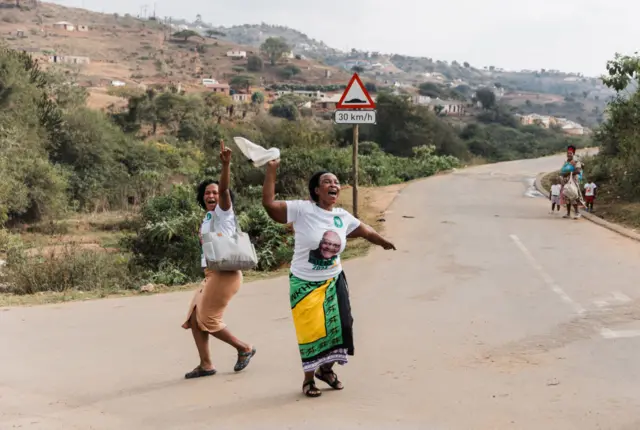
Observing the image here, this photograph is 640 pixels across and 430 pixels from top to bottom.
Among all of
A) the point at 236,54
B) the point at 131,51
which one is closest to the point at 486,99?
the point at 236,54

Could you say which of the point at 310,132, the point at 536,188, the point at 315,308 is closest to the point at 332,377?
the point at 315,308

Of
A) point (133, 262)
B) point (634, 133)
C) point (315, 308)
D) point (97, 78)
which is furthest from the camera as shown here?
point (97, 78)

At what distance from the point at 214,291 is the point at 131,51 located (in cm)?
14623

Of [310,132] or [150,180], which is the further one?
[150,180]

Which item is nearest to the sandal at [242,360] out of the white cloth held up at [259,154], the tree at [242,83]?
the white cloth held up at [259,154]

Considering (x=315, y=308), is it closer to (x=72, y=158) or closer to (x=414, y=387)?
(x=414, y=387)

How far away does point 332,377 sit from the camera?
556 centimetres

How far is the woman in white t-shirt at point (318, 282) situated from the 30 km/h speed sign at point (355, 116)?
23.9ft

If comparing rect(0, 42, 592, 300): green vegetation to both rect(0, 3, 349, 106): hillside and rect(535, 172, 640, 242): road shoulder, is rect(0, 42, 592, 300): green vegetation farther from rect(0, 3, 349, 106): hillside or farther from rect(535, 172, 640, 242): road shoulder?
rect(0, 3, 349, 106): hillside

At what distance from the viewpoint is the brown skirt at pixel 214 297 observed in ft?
19.0

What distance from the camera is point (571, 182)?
15305 millimetres

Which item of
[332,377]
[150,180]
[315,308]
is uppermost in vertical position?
[315,308]

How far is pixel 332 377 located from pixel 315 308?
0.59m

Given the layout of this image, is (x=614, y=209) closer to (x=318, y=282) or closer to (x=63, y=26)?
(x=318, y=282)
